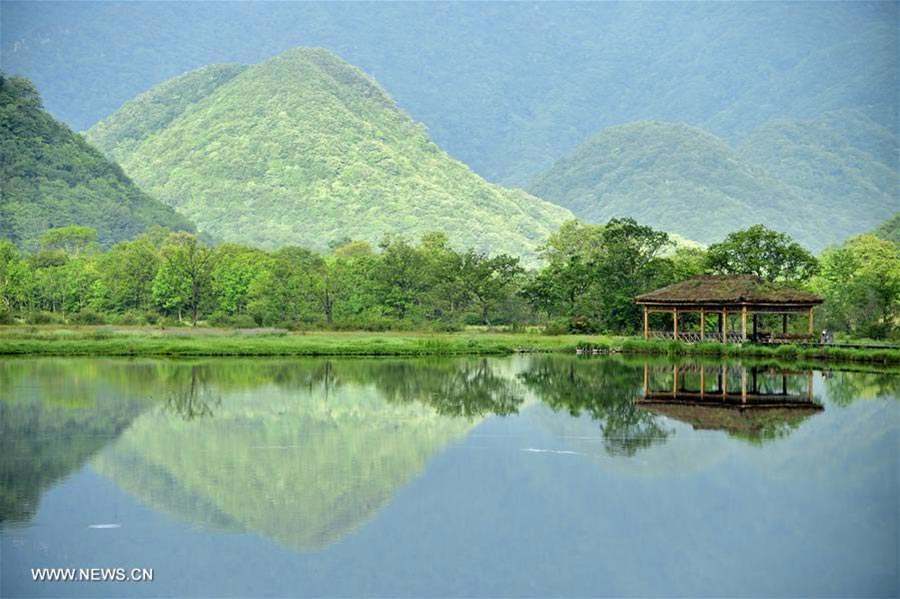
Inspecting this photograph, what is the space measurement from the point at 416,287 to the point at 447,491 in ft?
147

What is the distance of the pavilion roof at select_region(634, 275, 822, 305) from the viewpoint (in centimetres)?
4684

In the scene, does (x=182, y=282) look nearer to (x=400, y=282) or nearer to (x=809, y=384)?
(x=400, y=282)

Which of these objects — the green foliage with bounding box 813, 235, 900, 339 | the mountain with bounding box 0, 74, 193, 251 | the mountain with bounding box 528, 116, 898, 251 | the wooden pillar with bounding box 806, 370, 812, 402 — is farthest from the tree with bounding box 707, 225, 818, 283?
the mountain with bounding box 528, 116, 898, 251

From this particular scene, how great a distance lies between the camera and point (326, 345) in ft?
153

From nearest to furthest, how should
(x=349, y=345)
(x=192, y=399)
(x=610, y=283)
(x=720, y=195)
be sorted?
(x=192, y=399), (x=349, y=345), (x=610, y=283), (x=720, y=195)

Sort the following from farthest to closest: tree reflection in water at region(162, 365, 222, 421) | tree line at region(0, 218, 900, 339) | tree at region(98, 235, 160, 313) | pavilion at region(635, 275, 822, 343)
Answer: tree at region(98, 235, 160, 313), tree line at region(0, 218, 900, 339), pavilion at region(635, 275, 822, 343), tree reflection in water at region(162, 365, 222, 421)

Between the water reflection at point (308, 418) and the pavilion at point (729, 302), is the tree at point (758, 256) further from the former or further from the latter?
the water reflection at point (308, 418)

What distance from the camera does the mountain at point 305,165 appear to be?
125625mm

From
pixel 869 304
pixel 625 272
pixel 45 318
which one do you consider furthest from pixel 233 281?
pixel 869 304

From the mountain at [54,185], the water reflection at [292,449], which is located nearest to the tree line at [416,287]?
the water reflection at [292,449]

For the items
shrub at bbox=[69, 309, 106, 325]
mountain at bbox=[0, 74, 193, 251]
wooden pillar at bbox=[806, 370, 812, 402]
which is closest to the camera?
wooden pillar at bbox=[806, 370, 812, 402]

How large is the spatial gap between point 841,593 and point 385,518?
6201 millimetres

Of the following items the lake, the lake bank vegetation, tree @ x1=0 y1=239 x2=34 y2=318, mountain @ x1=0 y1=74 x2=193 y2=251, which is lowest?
the lake

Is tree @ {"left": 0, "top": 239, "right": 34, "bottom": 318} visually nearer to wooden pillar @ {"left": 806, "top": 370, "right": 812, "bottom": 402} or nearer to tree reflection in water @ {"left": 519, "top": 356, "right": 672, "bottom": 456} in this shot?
tree reflection in water @ {"left": 519, "top": 356, "right": 672, "bottom": 456}
